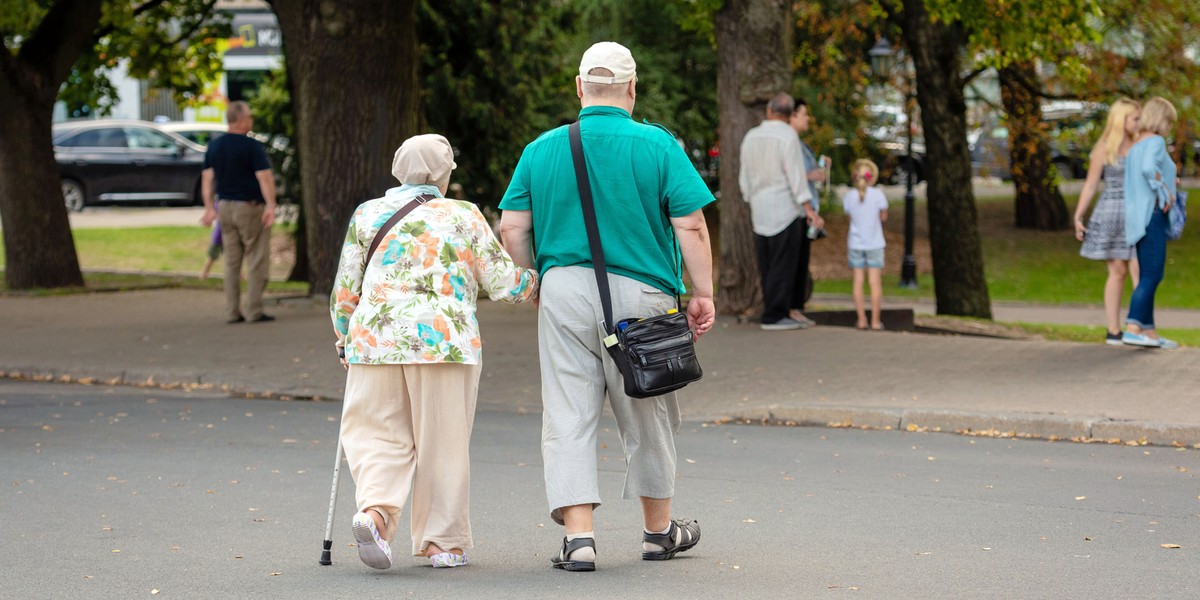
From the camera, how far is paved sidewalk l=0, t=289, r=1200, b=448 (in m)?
9.42

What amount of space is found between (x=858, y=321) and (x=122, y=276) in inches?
446

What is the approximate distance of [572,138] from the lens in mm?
5641

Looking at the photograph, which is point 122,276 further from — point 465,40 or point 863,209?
point 863,209

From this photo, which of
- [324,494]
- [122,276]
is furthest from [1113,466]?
[122,276]

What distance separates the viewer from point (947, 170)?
58.4ft

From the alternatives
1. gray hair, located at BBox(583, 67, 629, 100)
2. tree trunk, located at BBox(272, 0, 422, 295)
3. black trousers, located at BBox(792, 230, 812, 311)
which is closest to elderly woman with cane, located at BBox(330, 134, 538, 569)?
gray hair, located at BBox(583, 67, 629, 100)

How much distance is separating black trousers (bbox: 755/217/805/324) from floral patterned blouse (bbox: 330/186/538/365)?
761cm

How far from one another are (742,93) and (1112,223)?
3.66 meters

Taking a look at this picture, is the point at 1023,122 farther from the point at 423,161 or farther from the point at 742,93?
the point at 423,161

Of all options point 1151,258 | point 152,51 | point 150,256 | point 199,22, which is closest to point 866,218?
point 1151,258

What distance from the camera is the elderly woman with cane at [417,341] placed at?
5.62 metres

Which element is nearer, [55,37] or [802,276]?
[802,276]

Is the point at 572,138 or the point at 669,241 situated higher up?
the point at 572,138

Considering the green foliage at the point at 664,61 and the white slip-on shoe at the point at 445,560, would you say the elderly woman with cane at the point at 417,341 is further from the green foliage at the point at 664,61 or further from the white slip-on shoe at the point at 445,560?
the green foliage at the point at 664,61
